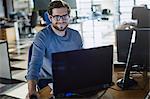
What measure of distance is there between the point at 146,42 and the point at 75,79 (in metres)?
0.61

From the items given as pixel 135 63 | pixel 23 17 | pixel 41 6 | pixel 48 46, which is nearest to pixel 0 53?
pixel 41 6

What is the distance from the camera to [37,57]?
1783mm

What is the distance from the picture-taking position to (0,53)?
4742 mm

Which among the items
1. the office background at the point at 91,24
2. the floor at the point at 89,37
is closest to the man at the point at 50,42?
the office background at the point at 91,24

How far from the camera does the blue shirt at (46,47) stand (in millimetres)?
1760

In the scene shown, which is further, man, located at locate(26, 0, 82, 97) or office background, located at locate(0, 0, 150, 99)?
office background, located at locate(0, 0, 150, 99)

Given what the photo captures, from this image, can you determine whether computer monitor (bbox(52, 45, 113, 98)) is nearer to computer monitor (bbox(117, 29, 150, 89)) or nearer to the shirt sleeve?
computer monitor (bbox(117, 29, 150, 89))

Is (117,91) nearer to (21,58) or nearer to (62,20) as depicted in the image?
(62,20)

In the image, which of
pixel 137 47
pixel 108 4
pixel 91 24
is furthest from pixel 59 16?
pixel 108 4

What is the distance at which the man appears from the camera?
5.74 ft

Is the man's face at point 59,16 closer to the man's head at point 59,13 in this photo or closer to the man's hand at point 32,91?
the man's head at point 59,13

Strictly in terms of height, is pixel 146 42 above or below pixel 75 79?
above

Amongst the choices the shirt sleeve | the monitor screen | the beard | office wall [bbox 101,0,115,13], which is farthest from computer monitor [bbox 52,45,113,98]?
office wall [bbox 101,0,115,13]

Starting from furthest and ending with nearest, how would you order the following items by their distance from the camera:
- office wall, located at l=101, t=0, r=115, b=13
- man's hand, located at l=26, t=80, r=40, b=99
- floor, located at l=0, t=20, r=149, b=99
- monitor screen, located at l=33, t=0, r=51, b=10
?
1. office wall, located at l=101, t=0, r=115, b=13
2. floor, located at l=0, t=20, r=149, b=99
3. monitor screen, located at l=33, t=0, r=51, b=10
4. man's hand, located at l=26, t=80, r=40, b=99
